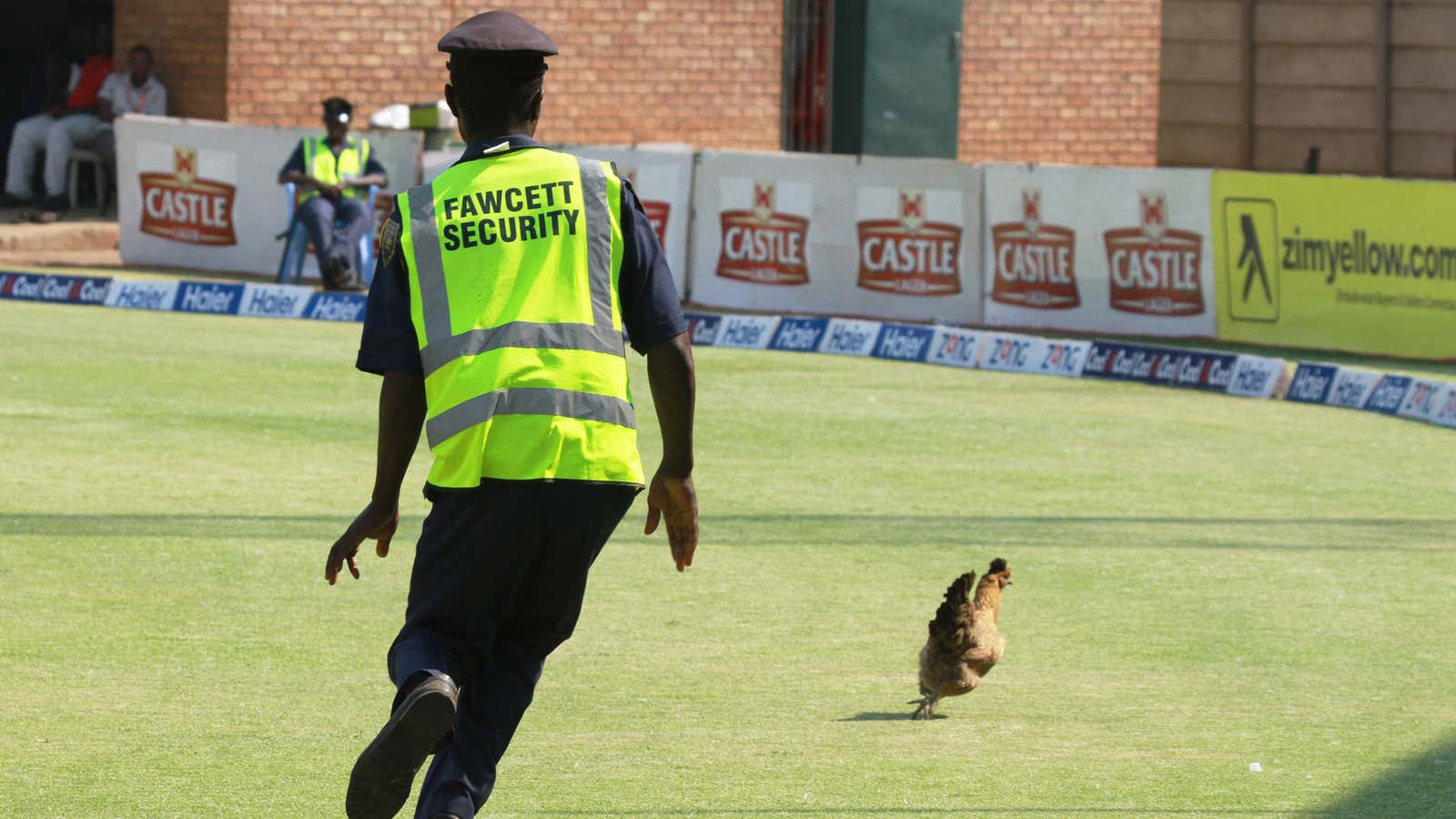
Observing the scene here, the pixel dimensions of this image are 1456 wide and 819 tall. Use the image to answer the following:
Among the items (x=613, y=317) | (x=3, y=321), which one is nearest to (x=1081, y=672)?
(x=613, y=317)

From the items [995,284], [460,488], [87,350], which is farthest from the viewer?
[995,284]

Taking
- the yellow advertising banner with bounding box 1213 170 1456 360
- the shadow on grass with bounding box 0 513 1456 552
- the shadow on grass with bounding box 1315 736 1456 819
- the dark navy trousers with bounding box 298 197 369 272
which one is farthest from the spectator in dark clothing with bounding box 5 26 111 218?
the shadow on grass with bounding box 1315 736 1456 819

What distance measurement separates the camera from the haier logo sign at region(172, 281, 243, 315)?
1906 cm

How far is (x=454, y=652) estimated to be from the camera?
4508 millimetres

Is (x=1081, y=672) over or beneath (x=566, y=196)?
beneath

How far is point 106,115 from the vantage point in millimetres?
23531

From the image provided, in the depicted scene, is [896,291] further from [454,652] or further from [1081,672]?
[454,652]

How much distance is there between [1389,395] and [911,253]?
18.6 ft

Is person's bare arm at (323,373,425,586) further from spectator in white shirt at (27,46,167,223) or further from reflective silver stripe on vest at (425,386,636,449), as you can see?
spectator in white shirt at (27,46,167,223)

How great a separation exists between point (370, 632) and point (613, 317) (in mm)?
3302

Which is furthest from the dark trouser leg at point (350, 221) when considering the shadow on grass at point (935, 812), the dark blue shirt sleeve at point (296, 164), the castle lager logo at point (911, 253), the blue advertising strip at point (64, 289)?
the shadow on grass at point (935, 812)

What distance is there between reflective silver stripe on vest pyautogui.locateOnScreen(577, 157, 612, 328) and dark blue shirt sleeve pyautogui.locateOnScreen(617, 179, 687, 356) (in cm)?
5

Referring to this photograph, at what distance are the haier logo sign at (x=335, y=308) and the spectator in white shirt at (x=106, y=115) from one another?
578 cm

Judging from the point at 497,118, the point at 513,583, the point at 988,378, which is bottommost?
the point at 988,378
